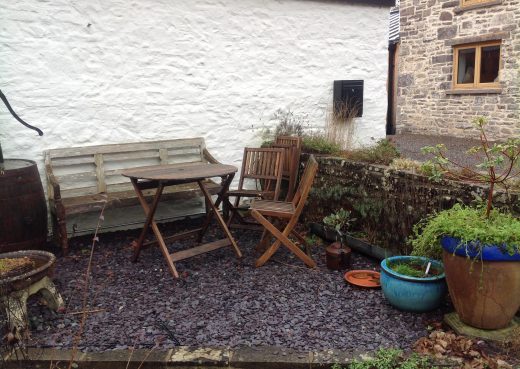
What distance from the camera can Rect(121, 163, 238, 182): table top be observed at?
401 centimetres

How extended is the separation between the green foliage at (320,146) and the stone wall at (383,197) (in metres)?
0.34

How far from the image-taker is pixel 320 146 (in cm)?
545

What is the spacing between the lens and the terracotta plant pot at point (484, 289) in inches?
110

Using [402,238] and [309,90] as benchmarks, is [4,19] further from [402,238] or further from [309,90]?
[402,238]

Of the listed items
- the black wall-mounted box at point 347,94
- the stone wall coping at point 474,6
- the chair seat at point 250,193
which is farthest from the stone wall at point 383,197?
the stone wall coping at point 474,6

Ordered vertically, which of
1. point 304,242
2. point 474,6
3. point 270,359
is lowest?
point 270,359

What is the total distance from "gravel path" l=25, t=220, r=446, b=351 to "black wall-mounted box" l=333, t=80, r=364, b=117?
2.79 meters

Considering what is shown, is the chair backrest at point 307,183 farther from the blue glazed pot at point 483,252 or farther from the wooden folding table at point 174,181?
the blue glazed pot at point 483,252

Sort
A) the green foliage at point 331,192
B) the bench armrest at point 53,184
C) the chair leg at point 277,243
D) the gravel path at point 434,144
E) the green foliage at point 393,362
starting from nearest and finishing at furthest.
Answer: the green foliage at point 393,362 < the chair leg at point 277,243 < the bench armrest at point 53,184 < the green foliage at point 331,192 < the gravel path at point 434,144

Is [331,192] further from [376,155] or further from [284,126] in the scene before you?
[284,126]

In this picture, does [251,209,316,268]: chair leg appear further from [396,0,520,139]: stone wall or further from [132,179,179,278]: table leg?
[396,0,520,139]: stone wall

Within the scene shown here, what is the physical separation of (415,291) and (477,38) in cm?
907

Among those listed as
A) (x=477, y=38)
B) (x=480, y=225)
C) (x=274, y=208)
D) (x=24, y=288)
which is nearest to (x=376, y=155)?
(x=274, y=208)

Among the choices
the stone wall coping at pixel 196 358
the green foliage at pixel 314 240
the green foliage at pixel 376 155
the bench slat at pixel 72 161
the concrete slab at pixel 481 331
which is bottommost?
the stone wall coping at pixel 196 358
